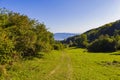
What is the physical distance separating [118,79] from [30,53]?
32.5 m

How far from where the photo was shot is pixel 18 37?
151 feet

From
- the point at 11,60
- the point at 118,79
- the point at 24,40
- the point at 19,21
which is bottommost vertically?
the point at 118,79

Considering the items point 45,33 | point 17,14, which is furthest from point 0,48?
point 45,33

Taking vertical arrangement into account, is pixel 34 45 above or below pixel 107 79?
above

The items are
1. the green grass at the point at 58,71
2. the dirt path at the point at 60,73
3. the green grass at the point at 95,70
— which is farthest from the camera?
the green grass at the point at 95,70

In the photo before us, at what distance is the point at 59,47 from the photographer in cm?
12900

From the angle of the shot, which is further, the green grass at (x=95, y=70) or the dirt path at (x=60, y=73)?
the green grass at (x=95, y=70)

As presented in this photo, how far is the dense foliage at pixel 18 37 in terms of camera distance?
30.6m

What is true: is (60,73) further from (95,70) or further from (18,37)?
(18,37)

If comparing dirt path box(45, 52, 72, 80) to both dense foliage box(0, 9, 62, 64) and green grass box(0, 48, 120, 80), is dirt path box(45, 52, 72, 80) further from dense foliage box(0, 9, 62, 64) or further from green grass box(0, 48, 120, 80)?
dense foliage box(0, 9, 62, 64)

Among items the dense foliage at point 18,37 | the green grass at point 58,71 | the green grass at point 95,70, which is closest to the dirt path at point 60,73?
the green grass at point 58,71

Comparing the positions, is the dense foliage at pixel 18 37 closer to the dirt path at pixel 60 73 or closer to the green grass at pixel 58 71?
the green grass at pixel 58 71

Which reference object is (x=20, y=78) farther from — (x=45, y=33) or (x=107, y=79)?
(x=45, y=33)

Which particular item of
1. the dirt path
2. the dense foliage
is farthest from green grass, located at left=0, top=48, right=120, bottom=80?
the dense foliage
